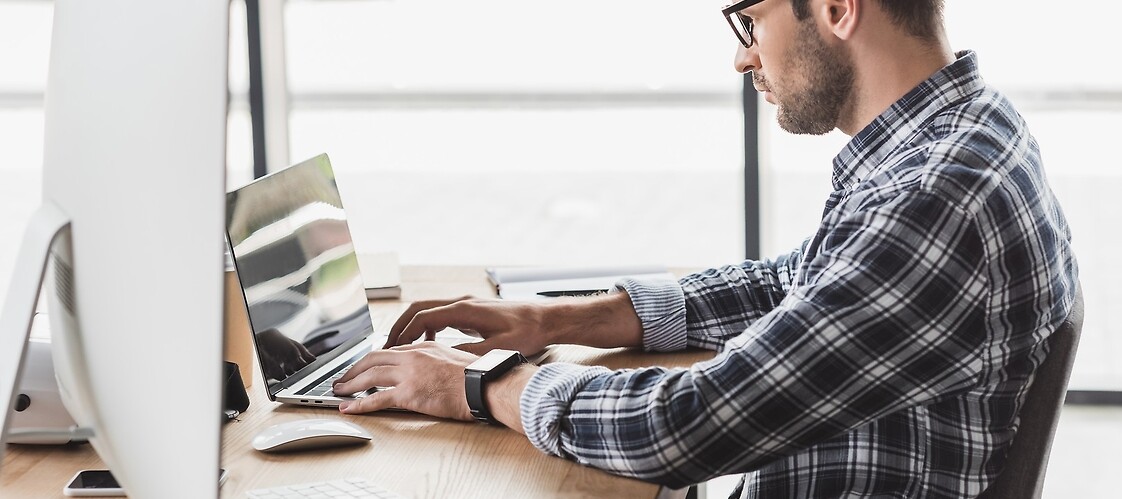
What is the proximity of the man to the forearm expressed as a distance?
232 millimetres

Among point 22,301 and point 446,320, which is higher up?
point 22,301

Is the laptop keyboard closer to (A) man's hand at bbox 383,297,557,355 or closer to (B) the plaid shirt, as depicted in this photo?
(A) man's hand at bbox 383,297,557,355

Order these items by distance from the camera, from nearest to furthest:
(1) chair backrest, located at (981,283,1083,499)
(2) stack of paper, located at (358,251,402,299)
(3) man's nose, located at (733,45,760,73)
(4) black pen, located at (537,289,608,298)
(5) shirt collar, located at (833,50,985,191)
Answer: (1) chair backrest, located at (981,283,1083,499) → (5) shirt collar, located at (833,50,985,191) → (3) man's nose, located at (733,45,760,73) → (4) black pen, located at (537,289,608,298) → (2) stack of paper, located at (358,251,402,299)

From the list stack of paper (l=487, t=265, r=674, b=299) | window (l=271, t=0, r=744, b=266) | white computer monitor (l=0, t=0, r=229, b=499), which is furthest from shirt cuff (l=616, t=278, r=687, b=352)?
window (l=271, t=0, r=744, b=266)

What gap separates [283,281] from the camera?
4.27ft

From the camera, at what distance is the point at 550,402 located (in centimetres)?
106

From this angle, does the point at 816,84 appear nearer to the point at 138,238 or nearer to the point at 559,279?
the point at 559,279

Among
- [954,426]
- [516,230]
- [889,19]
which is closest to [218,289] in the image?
[954,426]

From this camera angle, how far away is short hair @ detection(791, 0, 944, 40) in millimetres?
1178

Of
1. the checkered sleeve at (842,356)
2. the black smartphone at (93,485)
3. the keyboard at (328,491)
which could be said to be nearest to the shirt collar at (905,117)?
the checkered sleeve at (842,356)

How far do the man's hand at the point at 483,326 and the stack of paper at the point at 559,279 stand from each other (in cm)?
26

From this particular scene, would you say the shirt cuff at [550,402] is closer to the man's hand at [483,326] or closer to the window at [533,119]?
→ the man's hand at [483,326]

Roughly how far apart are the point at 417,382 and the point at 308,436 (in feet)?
0.51

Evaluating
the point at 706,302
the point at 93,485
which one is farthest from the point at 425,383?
the point at 706,302
